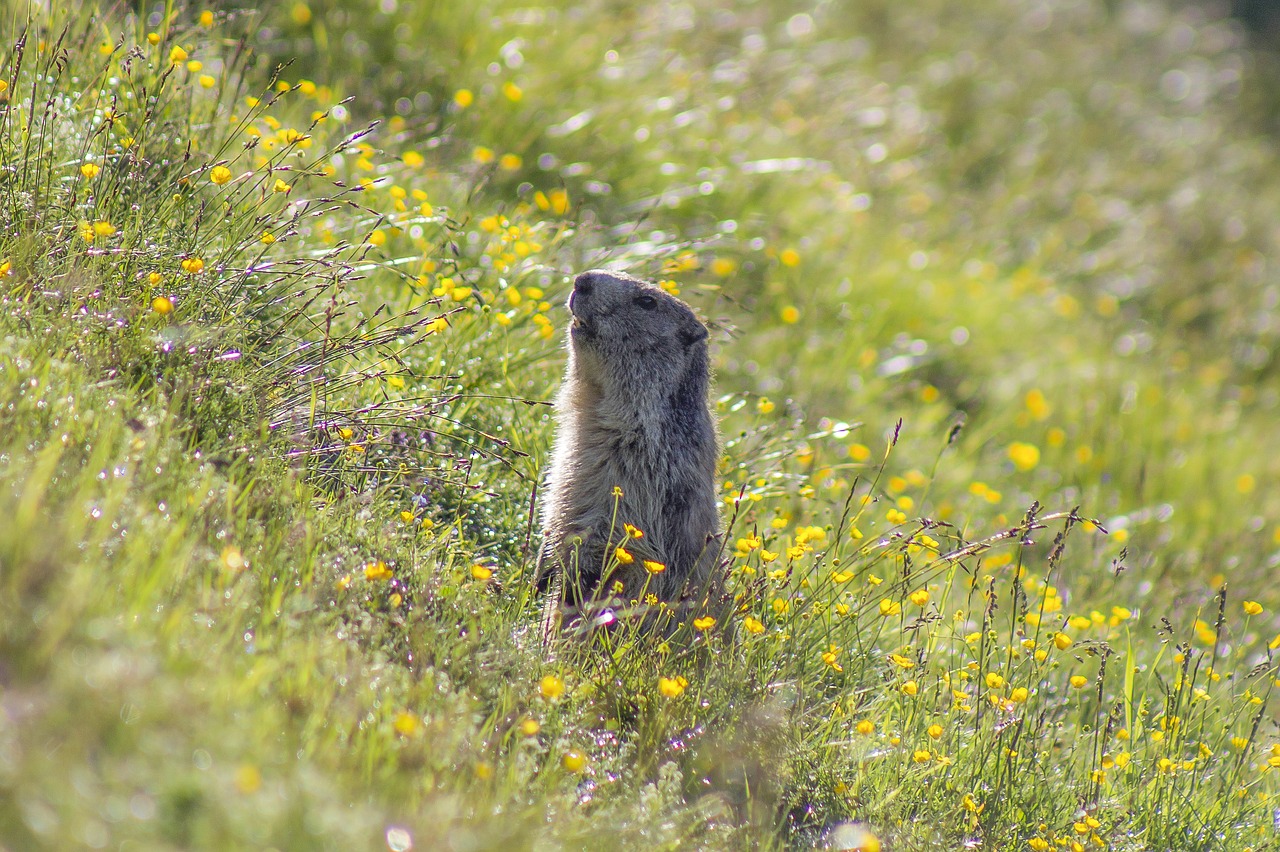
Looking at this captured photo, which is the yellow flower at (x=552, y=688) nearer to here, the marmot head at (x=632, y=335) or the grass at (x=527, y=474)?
the grass at (x=527, y=474)

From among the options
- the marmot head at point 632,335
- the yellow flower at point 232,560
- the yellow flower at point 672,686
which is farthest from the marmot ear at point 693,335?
the yellow flower at point 232,560

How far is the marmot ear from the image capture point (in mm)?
5254

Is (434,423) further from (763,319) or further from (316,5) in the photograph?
(316,5)

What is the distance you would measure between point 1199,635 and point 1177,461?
2.75 metres

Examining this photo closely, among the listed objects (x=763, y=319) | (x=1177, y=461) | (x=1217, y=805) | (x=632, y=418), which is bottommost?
(x=1177, y=461)

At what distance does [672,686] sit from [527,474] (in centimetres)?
180

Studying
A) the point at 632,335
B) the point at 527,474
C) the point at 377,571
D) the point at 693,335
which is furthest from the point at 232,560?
the point at 693,335

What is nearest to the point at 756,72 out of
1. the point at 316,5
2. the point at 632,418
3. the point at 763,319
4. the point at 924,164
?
the point at 924,164

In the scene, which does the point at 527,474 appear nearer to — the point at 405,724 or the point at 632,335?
the point at 632,335

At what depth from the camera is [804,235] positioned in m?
8.01

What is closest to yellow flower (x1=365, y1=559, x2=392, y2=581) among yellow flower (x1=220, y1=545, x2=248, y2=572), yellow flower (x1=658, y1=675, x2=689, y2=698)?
yellow flower (x1=220, y1=545, x2=248, y2=572)

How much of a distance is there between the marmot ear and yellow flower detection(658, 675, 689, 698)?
1908 mm

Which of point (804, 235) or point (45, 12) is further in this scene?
point (804, 235)

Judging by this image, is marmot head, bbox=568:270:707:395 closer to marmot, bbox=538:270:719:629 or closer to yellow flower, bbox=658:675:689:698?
marmot, bbox=538:270:719:629
